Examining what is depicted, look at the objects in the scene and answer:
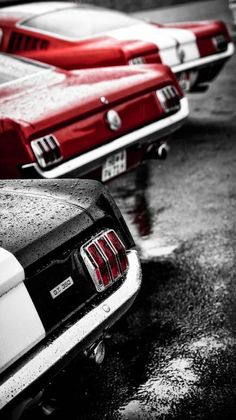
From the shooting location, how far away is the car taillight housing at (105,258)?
2457mm

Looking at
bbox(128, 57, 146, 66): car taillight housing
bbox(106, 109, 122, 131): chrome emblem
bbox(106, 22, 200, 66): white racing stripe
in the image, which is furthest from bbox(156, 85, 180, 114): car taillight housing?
bbox(106, 22, 200, 66): white racing stripe

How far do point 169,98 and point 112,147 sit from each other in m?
0.83

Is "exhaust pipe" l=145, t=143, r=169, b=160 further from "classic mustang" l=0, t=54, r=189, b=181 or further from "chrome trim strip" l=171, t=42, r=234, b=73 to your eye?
"chrome trim strip" l=171, t=42, r=234, b=73

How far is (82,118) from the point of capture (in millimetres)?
4145

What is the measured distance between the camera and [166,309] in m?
3.68

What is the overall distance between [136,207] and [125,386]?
2471mm

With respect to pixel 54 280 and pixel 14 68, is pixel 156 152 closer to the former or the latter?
pixel 14 68

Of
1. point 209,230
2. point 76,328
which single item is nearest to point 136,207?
A: point 209,230

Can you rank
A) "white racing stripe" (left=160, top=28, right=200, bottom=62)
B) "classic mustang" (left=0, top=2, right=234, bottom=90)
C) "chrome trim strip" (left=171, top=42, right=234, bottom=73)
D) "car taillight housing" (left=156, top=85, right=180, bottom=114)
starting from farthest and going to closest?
"white racing stripe" (left=160, top=28, right=200, bottom=62) → "chrome trim strip" (left=171, top=42, right=234, bottom=73) → "classic mustang" (left=0, top=2, right=234, bottom=90) → "car taillight housing" (left=156, top=85, right=180, bottom=114)

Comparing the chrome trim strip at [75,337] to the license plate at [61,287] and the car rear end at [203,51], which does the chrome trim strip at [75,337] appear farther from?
the car rear end at [203,51]

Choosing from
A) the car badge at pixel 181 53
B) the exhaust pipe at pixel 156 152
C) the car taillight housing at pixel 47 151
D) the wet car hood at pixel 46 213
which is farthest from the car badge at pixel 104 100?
the car badge at pixel 181 53

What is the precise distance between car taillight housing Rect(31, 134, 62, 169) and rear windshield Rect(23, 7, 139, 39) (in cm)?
301

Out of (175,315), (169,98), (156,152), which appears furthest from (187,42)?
(175,315)

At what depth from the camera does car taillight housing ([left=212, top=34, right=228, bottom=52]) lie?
7.09 m
